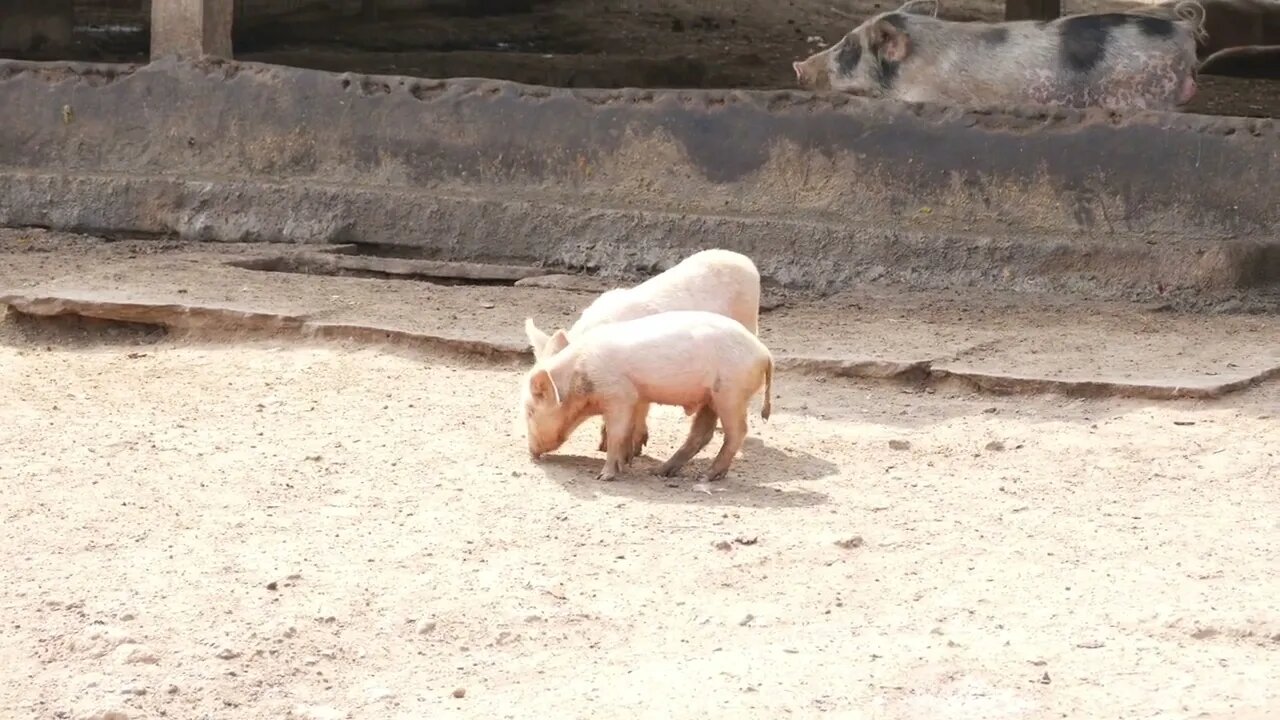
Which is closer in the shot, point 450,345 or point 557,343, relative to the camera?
point 557,343

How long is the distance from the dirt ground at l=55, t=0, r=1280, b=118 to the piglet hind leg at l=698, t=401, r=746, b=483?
7.11 metres

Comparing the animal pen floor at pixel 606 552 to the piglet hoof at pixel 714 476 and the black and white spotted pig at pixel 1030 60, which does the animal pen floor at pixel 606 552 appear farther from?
the black and white spotted pig at pixel 1030 60

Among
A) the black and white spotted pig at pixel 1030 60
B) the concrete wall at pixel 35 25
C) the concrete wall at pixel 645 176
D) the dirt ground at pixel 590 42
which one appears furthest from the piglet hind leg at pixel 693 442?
the concrete wall at pixel 35 25

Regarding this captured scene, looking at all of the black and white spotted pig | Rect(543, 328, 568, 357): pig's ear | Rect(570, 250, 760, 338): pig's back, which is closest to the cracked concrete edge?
Rect(570, 250, 760, 338): pig's back

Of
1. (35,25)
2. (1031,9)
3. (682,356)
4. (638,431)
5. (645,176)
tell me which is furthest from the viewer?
(1031,9)

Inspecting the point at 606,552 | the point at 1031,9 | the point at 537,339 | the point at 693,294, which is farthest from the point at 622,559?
the point at 1031,9

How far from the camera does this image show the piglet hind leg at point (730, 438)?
16.3 ft

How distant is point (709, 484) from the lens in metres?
5.01

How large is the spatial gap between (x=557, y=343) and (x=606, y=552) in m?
0.97

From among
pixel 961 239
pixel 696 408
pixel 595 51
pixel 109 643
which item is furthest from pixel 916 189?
pixel 595 51

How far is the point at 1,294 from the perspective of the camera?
22.4ft

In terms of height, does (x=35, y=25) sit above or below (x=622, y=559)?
above

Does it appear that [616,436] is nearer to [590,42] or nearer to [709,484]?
[709,484]

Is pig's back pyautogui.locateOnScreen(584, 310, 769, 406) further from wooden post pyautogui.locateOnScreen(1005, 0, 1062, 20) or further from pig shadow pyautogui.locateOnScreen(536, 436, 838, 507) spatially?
wooden post pyautogui.locateOnScreen(1005, 0, 1062, 20)
